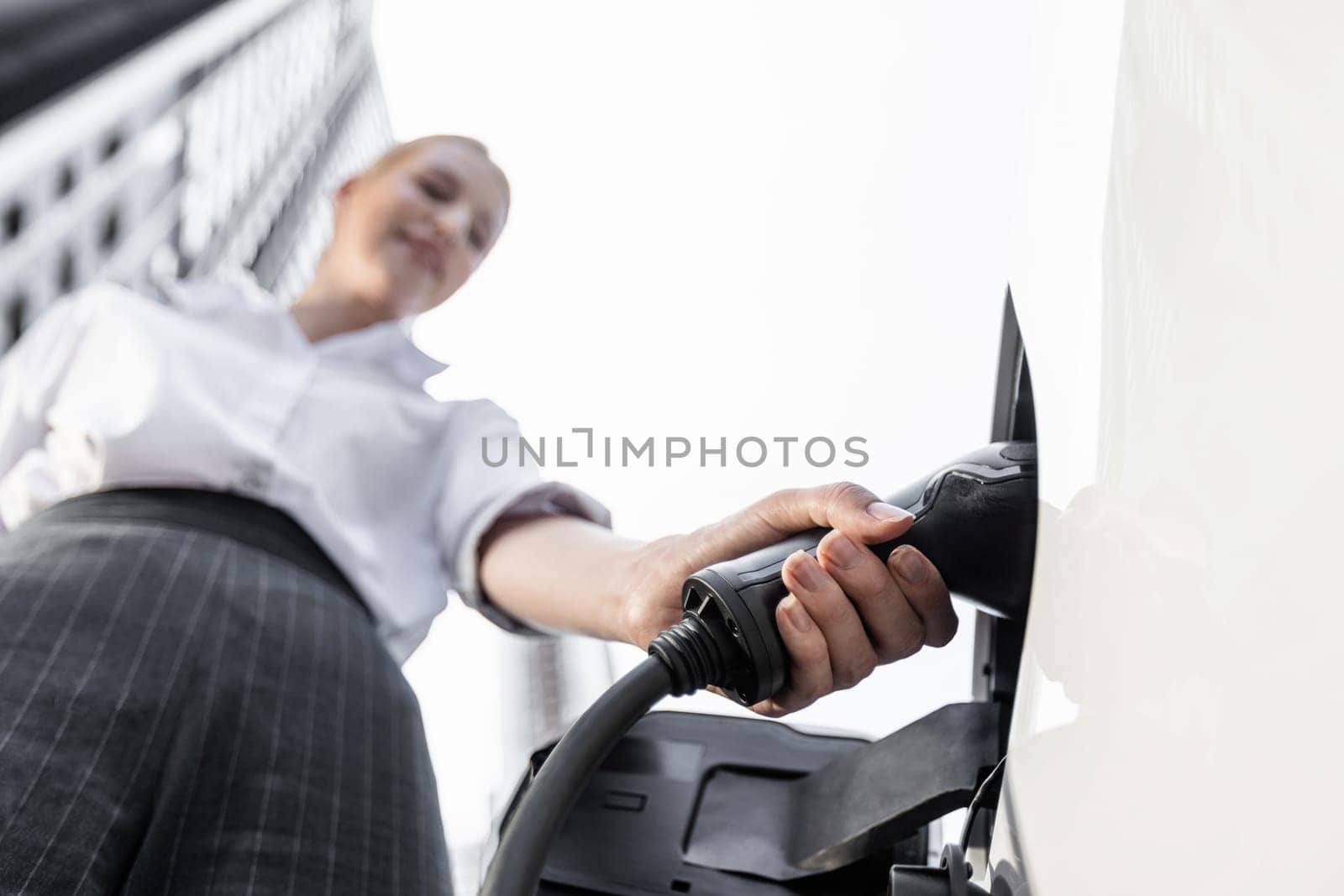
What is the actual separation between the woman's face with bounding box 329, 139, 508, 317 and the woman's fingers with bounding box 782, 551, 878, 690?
749 mm

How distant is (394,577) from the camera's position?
0.71 metres

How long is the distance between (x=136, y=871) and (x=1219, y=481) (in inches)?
17.1

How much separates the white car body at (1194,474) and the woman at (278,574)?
0.13 metres

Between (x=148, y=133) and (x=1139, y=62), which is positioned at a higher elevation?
(x=148, y=133)

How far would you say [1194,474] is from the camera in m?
0.14

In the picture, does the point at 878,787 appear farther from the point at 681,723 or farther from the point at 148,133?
the point at 148,133

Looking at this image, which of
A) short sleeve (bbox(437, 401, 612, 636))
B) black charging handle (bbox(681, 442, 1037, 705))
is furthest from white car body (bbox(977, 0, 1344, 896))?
short sleeve (bbox(437, 401, 612, 636))

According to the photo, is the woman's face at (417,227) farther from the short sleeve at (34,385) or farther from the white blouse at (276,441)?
the short sleeve at (34,385)

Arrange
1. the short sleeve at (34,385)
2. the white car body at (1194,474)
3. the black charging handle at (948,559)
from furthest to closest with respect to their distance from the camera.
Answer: the short sleeve at (34,385) → the black charging handle at (948,559) → the white car body at (1194,474)

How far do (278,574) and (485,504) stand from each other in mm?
159

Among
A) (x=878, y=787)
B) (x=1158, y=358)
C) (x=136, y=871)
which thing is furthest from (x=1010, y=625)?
(x=136, y=871)

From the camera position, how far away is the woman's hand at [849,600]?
313mm

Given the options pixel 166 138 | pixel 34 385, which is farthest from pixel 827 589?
pixel 166 138

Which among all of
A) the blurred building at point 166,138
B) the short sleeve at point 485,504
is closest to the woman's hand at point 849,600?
the short sleeve at point 485,504
